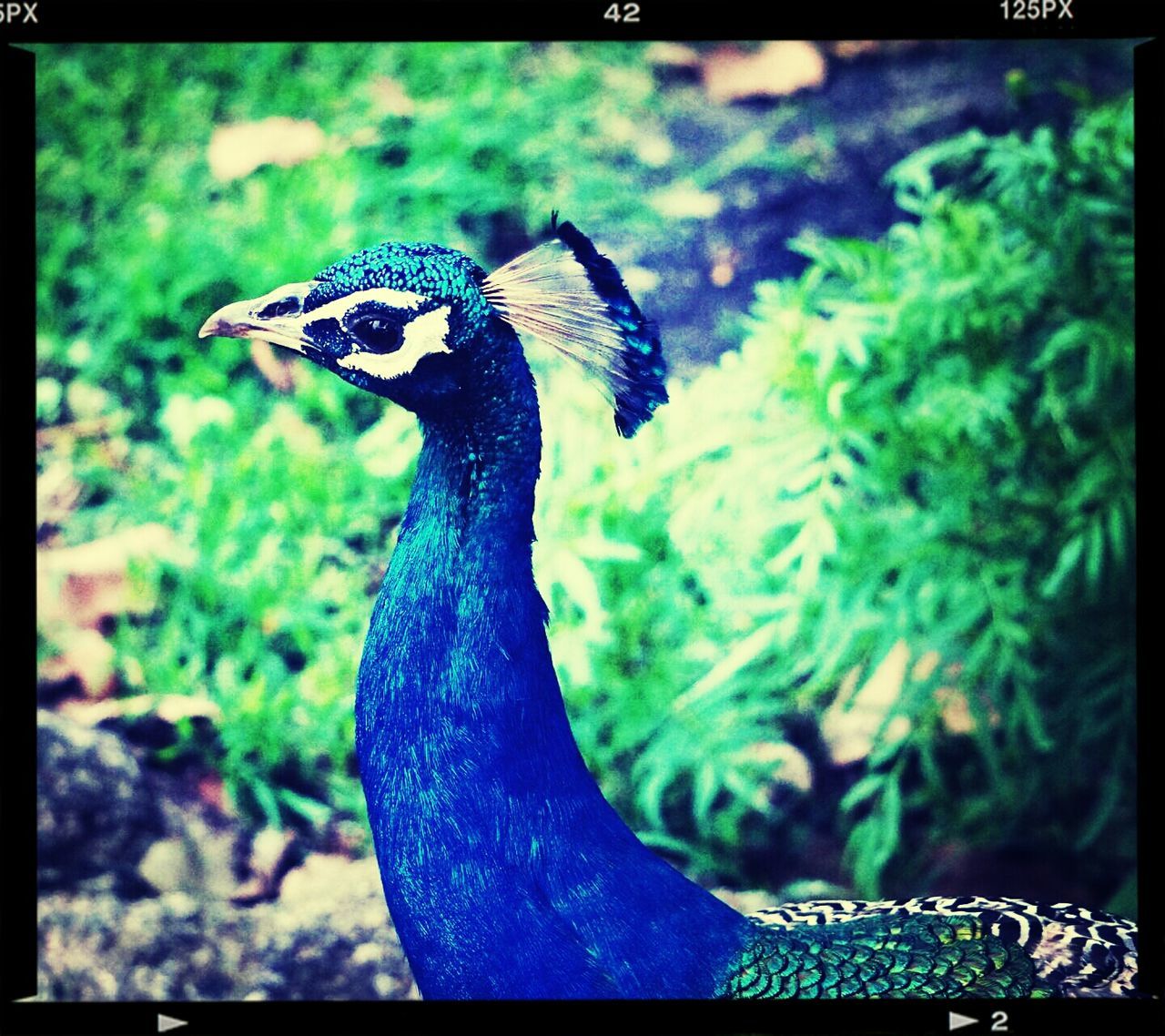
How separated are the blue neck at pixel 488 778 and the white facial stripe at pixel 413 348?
0.29 feet

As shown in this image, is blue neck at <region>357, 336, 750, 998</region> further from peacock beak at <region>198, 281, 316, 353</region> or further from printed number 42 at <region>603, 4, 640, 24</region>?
printed number 42 at <region>603, 4, 640, 24</region>

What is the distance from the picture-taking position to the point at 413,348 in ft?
5.33

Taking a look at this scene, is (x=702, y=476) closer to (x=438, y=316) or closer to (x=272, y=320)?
(x=438, y=316)

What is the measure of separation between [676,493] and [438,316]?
57 cm

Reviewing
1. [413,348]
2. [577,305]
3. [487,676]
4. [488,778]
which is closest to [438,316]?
[413,348]

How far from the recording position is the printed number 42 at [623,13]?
1.91 m

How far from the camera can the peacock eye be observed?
1.62m

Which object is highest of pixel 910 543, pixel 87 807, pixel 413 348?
pixel 413 348

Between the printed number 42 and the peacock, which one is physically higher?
the printed number 42

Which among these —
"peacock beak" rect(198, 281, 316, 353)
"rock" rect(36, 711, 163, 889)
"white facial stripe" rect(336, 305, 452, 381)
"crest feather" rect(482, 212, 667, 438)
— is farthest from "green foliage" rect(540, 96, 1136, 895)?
"rock" rect(36, 711, 163, 889)

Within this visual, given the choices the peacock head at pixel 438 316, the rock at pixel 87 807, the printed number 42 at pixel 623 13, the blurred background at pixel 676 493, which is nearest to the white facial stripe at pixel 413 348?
the peacock head at pixel 438 316

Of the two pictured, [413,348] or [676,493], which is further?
[676,493]
